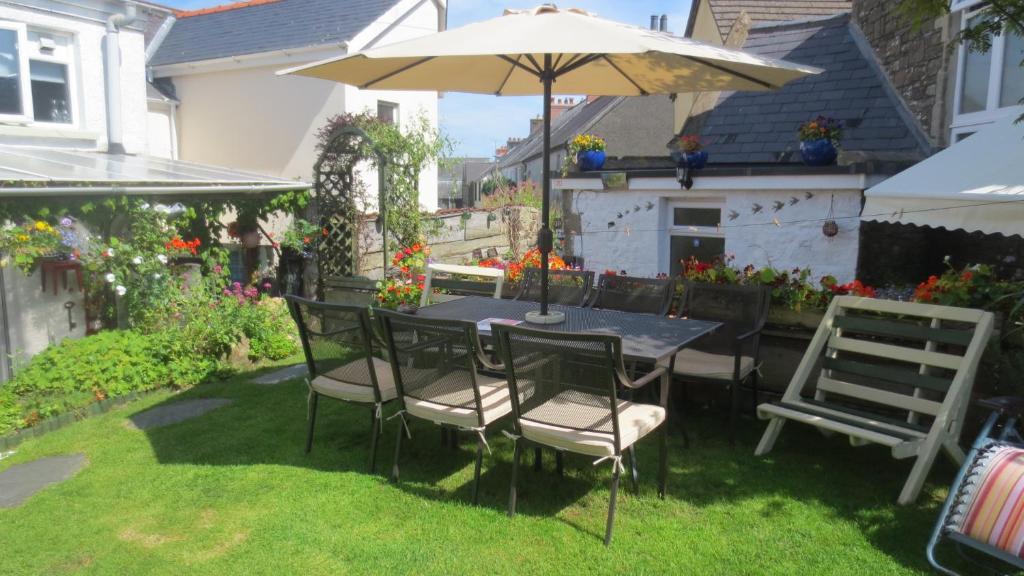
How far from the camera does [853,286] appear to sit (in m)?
4.85

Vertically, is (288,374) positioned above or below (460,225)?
below

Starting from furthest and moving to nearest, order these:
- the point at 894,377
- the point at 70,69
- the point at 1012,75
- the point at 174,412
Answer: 1. the point at 70,69
2. the point at 1012,75
3. the point at 174,412
4. the point at 894,377

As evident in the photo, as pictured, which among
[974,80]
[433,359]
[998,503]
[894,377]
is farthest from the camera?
[974,80]

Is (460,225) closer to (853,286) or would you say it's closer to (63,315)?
(63,315)

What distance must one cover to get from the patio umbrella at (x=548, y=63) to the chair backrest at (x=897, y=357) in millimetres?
1623

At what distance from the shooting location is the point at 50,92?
10133 mm

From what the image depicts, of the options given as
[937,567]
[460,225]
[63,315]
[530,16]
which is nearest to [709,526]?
[937,567]

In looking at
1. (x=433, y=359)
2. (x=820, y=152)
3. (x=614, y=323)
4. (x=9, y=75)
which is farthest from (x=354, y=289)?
(x=9, y=75)

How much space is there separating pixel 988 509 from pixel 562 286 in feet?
11.4

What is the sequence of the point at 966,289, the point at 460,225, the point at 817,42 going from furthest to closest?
the point at 460,225, the point at 817,42, the point at 966,289

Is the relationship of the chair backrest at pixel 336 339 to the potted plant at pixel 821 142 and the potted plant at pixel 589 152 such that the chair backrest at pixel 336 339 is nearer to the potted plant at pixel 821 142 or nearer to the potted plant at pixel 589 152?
the potted plant at pixel 821 142

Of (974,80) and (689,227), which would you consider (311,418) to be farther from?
(974,80)

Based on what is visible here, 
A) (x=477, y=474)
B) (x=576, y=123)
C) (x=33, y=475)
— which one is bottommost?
(x=33, y=475)

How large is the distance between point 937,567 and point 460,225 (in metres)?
10.8
